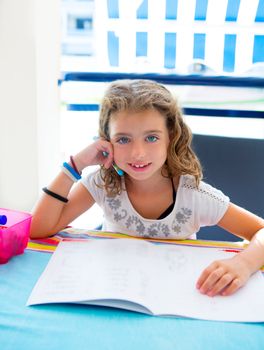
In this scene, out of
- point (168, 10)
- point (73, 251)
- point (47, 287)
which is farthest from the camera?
point (168, 10)

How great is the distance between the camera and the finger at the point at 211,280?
0.60 metres

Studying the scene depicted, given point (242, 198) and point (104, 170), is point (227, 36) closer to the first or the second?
point (242, 198)

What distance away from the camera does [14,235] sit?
730mm

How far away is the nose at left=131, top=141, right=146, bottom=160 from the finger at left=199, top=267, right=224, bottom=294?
0.30 metres

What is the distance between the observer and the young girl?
833 mm

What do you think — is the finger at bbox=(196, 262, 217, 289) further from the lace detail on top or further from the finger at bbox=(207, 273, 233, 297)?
the lace detail on top

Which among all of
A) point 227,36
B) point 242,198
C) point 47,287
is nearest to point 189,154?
point 242,198

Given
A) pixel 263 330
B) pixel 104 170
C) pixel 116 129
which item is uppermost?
pixel 116 129

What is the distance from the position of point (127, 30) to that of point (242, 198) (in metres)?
0.79

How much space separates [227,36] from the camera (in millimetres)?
1459

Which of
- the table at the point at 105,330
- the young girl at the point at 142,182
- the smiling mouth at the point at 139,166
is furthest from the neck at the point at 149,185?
the table at the point at 105,330

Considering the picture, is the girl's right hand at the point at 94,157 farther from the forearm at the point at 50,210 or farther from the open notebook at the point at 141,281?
the open notebook at the point at 141,281

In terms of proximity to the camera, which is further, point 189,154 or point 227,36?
point 227,36

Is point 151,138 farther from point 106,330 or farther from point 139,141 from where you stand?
point 106,330
